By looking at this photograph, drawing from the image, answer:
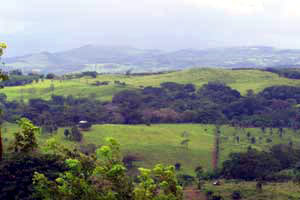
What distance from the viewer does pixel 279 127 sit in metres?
112

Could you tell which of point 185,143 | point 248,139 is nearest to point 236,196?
point 185,143

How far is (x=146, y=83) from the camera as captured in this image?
527ft

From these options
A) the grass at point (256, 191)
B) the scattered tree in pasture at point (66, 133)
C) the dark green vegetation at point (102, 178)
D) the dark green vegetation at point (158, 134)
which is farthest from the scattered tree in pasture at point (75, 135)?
the dark green vegetation at point (102, 178)

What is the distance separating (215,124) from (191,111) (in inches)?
338

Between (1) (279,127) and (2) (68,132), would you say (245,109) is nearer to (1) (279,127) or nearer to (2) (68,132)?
(1) (279,127)

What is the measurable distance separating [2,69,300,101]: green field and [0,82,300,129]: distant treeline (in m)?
7.51

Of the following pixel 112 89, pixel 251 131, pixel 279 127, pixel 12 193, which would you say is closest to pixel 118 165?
pixel 12 193

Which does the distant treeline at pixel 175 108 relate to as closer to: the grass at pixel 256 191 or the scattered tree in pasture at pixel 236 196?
the grass at pixel 256 191

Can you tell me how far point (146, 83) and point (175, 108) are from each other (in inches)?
1494

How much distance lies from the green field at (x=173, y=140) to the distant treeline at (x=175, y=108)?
15.7ft

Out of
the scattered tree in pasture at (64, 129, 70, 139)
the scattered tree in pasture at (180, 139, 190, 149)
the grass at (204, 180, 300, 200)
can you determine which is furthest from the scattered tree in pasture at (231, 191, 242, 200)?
the scattered tree in pasture at (64, 129, 70, 139)

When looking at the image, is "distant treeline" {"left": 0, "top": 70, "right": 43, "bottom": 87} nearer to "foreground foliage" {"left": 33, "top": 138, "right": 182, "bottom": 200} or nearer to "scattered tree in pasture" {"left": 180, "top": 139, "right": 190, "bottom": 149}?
"scattered tree in pasture" {"left": 180, "top": 139, "right": 190, "bottom": 149}

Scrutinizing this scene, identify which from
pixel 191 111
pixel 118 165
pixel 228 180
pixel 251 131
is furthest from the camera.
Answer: pixel 191 111

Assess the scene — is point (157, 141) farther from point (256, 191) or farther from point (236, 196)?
point (236, 196)
